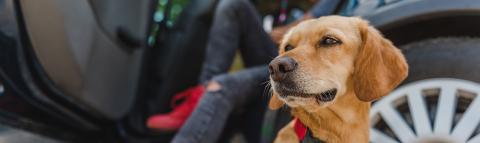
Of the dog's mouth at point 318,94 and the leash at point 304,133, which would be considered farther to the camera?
the leash at point 304,133

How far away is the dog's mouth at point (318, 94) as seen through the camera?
1187 mm

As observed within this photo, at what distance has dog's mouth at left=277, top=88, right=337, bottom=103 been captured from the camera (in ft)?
3.89

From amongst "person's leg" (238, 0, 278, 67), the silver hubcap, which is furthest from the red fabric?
"person's leg" (238, 0, 278, 67)

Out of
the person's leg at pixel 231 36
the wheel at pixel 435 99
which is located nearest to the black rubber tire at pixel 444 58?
the wheel at pixel 435 99

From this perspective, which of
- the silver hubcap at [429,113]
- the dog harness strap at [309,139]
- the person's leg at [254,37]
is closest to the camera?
the dog harness strap at [309,139]

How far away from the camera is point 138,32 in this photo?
7.09ft

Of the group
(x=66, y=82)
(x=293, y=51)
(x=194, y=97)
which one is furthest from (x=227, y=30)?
(x=293, y=51)

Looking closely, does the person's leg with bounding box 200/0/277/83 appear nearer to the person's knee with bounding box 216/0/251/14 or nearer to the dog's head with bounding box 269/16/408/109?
the person's knee with bounding box 216/0/251/14

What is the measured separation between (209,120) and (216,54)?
0.27 metres

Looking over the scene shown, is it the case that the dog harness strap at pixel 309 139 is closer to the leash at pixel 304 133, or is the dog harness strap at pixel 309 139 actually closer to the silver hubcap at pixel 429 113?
the leash at pixel 304 133

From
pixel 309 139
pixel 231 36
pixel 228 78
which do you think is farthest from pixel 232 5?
pixel 309 139

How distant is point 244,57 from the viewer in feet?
6.73

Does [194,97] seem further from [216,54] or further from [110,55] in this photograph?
[110,55]

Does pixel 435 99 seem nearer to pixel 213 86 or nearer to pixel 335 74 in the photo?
pixel 335 74
